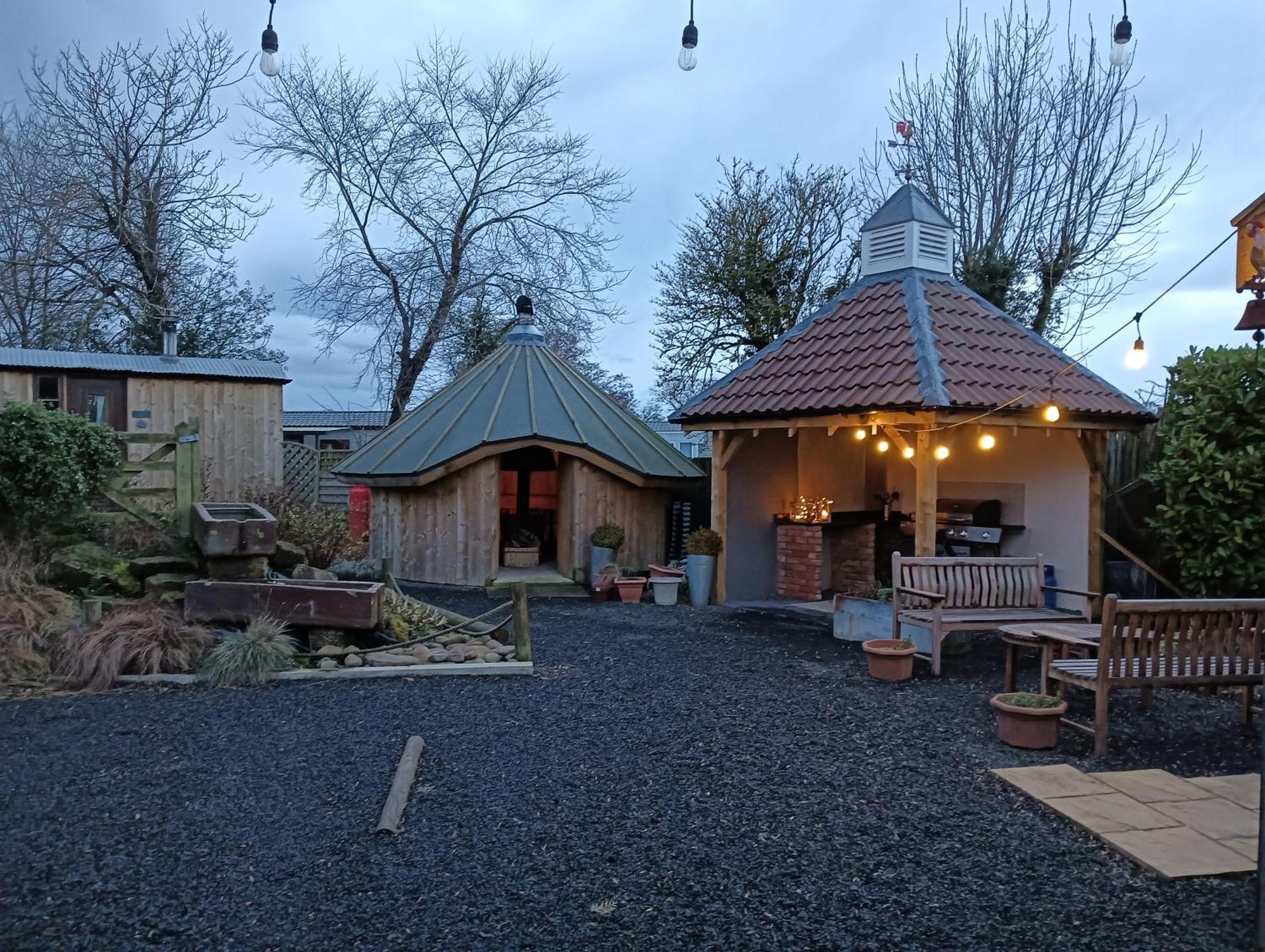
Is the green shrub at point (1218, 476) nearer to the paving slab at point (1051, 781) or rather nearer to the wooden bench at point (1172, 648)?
the wooden bench at point (1172, 648)

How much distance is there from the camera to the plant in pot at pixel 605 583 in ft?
36.7

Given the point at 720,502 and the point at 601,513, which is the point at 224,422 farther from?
the point at 720,502

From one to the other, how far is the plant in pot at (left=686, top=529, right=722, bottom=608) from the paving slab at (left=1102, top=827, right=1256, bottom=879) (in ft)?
22.2

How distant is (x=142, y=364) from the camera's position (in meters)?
15.5

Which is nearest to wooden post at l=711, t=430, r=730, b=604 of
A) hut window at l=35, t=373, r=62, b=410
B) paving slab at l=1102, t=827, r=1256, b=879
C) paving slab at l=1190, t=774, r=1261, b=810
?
paving slab at l=1190, t=774, r=1261, b=810

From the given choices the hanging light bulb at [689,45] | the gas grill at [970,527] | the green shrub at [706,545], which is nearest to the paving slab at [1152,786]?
the hanging light bulb at [689,45]

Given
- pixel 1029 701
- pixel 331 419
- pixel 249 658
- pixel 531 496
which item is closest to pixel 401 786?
pixel 249 658

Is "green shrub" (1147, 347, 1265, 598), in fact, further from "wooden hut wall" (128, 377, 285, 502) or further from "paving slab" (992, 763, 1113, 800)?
"wooden hut wall" (128, 377, 285, 502)

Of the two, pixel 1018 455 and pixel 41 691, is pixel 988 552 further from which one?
pixel 41 691

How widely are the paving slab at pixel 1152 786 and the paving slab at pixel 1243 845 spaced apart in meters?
0.47

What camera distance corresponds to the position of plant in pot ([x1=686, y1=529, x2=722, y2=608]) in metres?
10.5

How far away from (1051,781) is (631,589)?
686 cm

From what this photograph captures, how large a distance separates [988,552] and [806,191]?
10.2 meters

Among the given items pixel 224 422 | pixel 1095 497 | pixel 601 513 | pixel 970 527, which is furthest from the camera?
pixel 224 422
